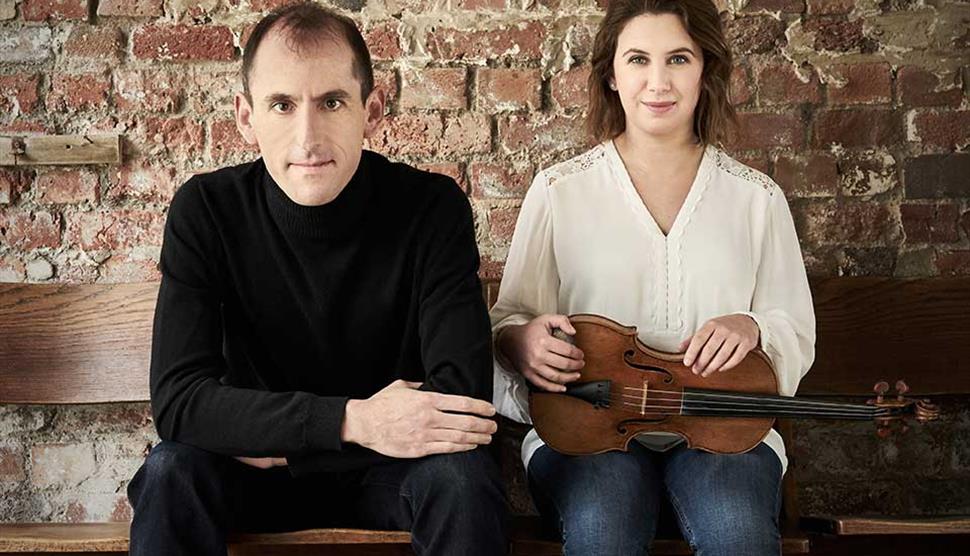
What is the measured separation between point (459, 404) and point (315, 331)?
0.34 metres

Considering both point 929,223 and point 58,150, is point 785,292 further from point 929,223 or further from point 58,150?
point 58,150

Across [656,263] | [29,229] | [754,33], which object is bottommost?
[29,229]

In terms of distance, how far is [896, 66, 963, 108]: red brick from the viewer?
110 inches

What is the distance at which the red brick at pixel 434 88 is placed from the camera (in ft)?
8.98

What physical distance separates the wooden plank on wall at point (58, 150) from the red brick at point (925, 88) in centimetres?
188

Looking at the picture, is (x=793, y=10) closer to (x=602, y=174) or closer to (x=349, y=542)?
(x=602, y=174)

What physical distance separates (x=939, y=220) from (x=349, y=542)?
5.47 feet

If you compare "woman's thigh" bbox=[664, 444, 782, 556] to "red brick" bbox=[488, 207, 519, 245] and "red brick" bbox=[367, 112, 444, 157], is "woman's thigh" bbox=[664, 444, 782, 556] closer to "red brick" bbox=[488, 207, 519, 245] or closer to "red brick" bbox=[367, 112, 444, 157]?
"red brick" bbox=[488, 207, 519, 245]

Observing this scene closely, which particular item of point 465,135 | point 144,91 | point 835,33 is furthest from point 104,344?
point 835,33

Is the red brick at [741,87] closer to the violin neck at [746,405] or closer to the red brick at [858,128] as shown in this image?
the red brick at [858,128]

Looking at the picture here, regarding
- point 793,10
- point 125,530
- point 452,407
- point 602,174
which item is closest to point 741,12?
point 793,10

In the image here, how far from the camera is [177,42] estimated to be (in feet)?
8.93

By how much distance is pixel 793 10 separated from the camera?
9.11ft

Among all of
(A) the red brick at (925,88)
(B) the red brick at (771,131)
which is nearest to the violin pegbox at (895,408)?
(B) the red brick at (771,131)
